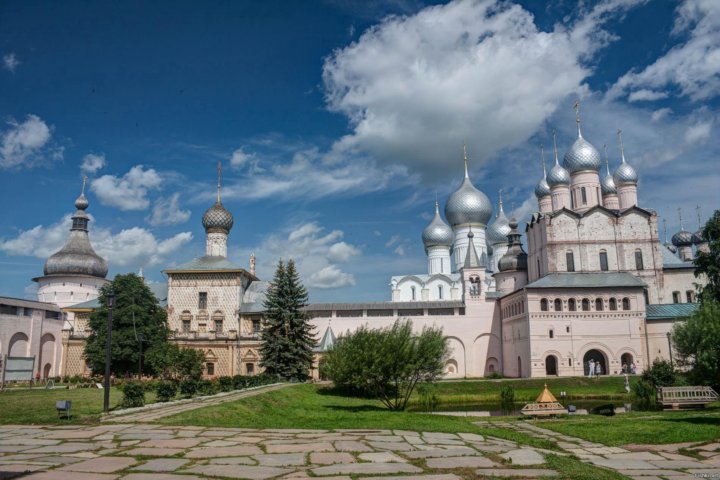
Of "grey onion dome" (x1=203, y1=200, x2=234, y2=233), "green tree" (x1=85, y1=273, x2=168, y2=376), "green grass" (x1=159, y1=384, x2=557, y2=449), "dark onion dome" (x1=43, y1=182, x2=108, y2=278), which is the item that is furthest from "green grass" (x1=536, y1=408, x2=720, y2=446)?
"dark onion dome" (x1=43, y1=182, x2=108, y2=278)

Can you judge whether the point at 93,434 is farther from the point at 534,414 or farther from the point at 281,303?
the point at 281,303

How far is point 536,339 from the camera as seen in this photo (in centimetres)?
3397

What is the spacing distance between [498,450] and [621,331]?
97.4 feet

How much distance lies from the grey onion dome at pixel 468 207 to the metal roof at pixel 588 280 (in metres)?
17.6

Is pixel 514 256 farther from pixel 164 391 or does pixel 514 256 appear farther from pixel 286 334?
pixel 164 391

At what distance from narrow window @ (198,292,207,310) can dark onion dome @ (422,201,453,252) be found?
23.9 m

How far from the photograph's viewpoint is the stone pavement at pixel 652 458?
6629 millimetres

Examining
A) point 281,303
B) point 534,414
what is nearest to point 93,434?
point 534,414

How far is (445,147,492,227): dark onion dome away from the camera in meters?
53.8

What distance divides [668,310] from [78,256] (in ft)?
143

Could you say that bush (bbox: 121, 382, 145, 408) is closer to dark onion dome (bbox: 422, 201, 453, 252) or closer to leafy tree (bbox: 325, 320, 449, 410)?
leafy tree (bbox: 325, 320, 449, 410)

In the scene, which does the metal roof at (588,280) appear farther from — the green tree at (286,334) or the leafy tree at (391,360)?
the leafy tree at (391,360)

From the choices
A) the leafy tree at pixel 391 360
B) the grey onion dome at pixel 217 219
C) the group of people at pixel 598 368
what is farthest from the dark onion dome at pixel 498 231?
the leafy tree at pixel 391 360

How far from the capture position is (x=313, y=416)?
1489cm
